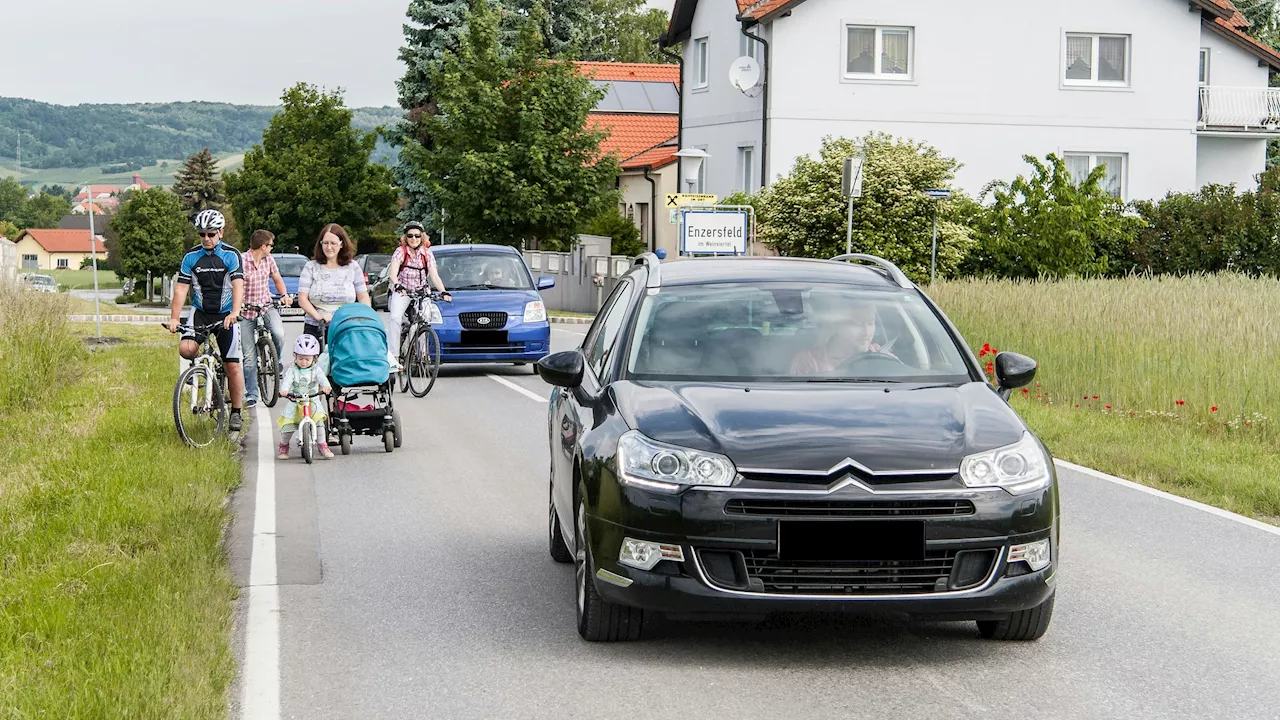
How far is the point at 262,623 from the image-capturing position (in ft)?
21.6

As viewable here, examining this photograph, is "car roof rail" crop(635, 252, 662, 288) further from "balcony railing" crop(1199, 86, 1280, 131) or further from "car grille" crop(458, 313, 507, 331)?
"balcony railing" crop(1199, 86, 1280, 131)

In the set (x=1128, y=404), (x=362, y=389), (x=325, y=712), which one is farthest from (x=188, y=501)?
(x=1128, y=404)

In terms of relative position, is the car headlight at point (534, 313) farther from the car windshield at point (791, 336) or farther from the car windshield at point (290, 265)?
the car windshield at point (290, 265)

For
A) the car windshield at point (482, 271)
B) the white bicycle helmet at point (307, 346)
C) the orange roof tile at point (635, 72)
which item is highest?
the orange roof tile at point (635, 72)

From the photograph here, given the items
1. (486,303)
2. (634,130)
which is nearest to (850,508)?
(486,303)

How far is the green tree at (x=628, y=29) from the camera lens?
86250mm

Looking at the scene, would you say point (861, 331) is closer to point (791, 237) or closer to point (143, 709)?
point (143, 709)

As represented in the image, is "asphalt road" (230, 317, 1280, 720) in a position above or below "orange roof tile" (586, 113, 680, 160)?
below

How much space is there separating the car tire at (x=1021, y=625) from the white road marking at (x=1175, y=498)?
3352 mm

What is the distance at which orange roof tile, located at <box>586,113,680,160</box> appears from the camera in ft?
190

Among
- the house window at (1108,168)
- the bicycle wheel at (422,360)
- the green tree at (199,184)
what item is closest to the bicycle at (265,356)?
the bicycle wheel at (422,360)

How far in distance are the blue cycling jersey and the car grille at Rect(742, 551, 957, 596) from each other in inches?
307

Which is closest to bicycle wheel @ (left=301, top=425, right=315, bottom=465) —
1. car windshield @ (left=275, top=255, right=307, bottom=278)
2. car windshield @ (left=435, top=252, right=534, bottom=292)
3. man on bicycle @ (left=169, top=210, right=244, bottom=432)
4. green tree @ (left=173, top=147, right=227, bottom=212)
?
man on bicycle @ (left=169, top=210, right=244, bottom=432)

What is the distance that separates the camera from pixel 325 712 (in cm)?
532
